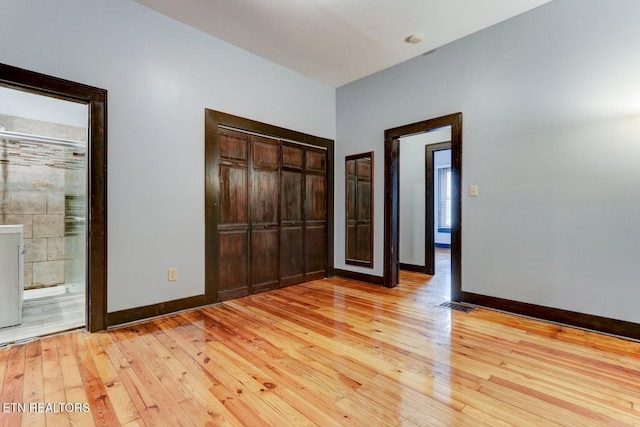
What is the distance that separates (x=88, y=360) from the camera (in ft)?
6.68

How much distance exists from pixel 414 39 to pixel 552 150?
70.7 inches

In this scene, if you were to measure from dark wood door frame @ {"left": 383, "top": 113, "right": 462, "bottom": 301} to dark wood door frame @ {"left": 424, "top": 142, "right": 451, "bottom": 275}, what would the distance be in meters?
1.04

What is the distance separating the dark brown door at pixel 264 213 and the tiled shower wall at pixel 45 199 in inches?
78.6

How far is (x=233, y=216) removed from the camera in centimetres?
349

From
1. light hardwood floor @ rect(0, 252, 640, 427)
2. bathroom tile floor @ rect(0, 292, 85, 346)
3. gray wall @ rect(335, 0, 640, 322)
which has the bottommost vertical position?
light hardwood floor @ rect(0, 252, 640, 427)

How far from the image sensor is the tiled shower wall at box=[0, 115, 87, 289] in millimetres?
3654

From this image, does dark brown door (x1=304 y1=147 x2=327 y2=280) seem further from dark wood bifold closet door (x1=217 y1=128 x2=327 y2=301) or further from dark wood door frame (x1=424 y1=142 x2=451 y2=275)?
dark wood door frame (x1=424 y1=142 x2=451 y2=275)

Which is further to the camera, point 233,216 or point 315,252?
point 315,252

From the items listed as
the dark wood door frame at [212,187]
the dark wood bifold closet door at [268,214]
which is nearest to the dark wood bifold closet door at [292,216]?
the dark wood bifold closet door at [268,214]

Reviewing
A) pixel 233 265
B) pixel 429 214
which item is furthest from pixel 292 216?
pixel 429 214

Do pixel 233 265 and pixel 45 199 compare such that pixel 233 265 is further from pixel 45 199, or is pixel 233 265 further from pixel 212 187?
pixel 45 199

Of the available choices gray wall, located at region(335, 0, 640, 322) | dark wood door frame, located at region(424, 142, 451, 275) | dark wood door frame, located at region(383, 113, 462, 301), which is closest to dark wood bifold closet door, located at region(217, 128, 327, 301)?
dark wood door frame, located at region(383, 113, 462, 301)

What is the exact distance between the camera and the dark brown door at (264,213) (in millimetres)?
3682

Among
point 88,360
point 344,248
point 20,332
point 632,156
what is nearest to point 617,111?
point 632,156
